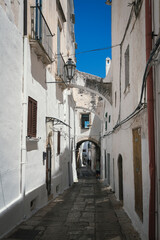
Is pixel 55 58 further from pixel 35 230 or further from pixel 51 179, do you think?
pixel 35 230

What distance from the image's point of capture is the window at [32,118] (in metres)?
6.95

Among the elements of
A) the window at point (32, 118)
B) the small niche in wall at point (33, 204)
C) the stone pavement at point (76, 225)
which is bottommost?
the stone pavement at point (76, 225)

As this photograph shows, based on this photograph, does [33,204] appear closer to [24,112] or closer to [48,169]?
[48,169]

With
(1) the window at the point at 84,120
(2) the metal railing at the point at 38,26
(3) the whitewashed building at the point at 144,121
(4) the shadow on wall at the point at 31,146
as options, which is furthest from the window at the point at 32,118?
(1) the window at the point at 84,120

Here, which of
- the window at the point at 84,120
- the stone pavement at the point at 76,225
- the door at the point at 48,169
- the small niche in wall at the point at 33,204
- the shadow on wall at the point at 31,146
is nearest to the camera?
the stone pavement at the point at 76,225

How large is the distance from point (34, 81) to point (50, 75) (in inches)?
93.4

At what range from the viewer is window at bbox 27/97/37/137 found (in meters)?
6.95

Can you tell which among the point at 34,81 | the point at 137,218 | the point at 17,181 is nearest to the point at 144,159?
the point at 137,218

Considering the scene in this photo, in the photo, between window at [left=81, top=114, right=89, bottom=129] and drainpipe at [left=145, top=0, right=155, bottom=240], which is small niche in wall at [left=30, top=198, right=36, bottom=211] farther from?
window at [left=81, top=114, right=89, bottom=129]

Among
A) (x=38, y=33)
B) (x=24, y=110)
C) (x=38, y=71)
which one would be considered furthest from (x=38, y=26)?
(x=24, y=110)

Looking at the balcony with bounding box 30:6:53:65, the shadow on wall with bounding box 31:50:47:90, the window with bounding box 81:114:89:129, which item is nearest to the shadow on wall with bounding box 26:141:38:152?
the shadow on wall with bounding box 31:50:47:90

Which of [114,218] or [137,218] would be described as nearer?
[137,218]

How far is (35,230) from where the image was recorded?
5488 millimetres

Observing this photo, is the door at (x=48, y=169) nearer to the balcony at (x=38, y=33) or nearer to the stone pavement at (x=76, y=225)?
the stone pavement at (x=76, y=225)
